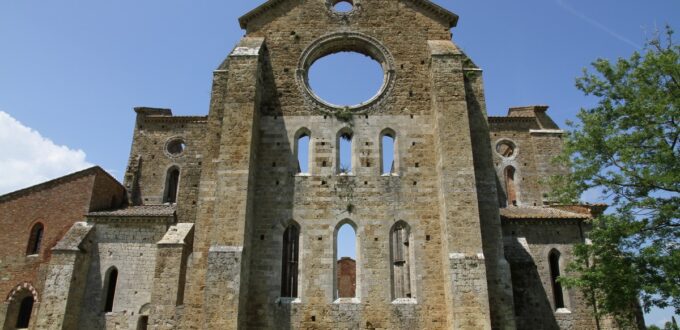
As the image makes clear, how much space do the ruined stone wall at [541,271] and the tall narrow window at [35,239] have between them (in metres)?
17.4

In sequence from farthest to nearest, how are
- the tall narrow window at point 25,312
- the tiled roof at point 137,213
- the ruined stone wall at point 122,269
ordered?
the tall narrow window at point 25,312
the tiled roof at point 137,213
the ruined stone wall at point 122,269

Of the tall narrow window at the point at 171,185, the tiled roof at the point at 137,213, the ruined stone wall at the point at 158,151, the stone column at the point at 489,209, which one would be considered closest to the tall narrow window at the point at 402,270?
the stone column at the point at 489,209

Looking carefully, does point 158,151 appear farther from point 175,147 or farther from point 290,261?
point 290,261

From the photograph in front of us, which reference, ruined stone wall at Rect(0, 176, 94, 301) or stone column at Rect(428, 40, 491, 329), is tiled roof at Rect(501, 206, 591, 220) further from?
ruined stone wall at Rect(0, 176, 94, 301)

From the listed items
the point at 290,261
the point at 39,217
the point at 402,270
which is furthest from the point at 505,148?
the point at 39,217

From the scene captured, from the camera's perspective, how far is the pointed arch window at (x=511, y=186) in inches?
903

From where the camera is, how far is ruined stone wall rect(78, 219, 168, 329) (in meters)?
17.1

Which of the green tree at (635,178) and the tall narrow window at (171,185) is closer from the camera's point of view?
the green tree at (635,178)

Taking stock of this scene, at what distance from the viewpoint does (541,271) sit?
17672 mm

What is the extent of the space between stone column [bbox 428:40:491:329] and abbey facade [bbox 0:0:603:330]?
4cm

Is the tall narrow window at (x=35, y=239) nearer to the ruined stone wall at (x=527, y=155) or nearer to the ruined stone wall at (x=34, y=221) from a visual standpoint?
the ruined stone wall at (x=34, y=221)

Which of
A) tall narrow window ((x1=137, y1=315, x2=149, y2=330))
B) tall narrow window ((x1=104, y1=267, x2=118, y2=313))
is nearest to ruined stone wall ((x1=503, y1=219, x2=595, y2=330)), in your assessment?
tall narrow window ((x1=137, y1=315, x2=149, y2=330))

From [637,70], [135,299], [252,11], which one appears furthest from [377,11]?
[135,299]

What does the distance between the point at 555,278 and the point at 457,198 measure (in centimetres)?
720
